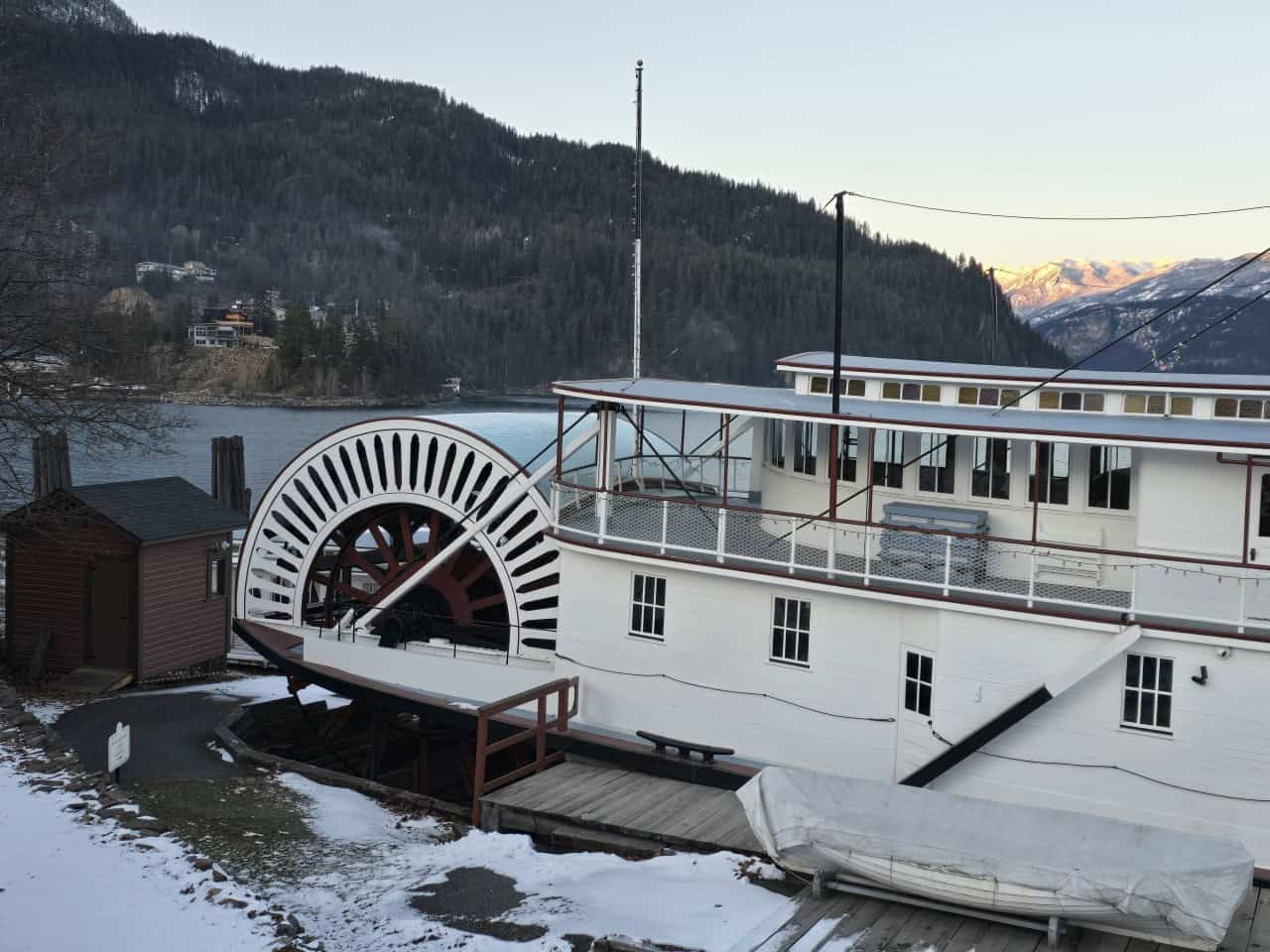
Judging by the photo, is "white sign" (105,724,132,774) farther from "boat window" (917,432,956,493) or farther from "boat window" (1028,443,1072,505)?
"boat window" (1028,443,1072,505)

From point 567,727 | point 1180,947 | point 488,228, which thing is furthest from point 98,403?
point 488,228

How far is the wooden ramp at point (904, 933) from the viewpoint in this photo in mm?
8359

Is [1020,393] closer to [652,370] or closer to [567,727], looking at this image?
[567,727]

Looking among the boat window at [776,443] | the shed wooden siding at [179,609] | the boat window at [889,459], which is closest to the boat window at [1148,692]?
the boat window at [889,459]

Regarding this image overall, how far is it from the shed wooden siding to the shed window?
0.06 meters

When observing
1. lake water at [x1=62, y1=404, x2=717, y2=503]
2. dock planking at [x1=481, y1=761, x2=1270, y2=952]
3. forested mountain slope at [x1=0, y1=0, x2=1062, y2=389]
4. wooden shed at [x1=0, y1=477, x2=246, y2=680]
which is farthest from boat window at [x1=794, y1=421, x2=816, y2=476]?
forested mountain slope at [x1=0, y1=0, x2=1062, y2=389]

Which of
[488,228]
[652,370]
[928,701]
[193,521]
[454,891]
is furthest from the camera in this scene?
[488,228]

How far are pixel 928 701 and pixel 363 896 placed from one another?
5.40 metres

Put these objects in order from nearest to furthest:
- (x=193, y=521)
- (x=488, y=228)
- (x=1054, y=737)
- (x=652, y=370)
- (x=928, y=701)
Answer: (x=1054, y=737), (x=928, y=701), (x=193, y=521), (x=652, y=370), (x=488, y=228)

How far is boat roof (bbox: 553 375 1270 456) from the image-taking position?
11.0m

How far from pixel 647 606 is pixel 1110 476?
193 inches

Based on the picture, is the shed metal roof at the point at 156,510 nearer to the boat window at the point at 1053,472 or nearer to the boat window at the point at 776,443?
the boat window at the point at 776,443

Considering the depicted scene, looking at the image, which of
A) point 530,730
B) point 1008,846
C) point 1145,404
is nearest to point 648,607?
point 530,730

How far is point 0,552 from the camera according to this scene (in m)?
28.7
